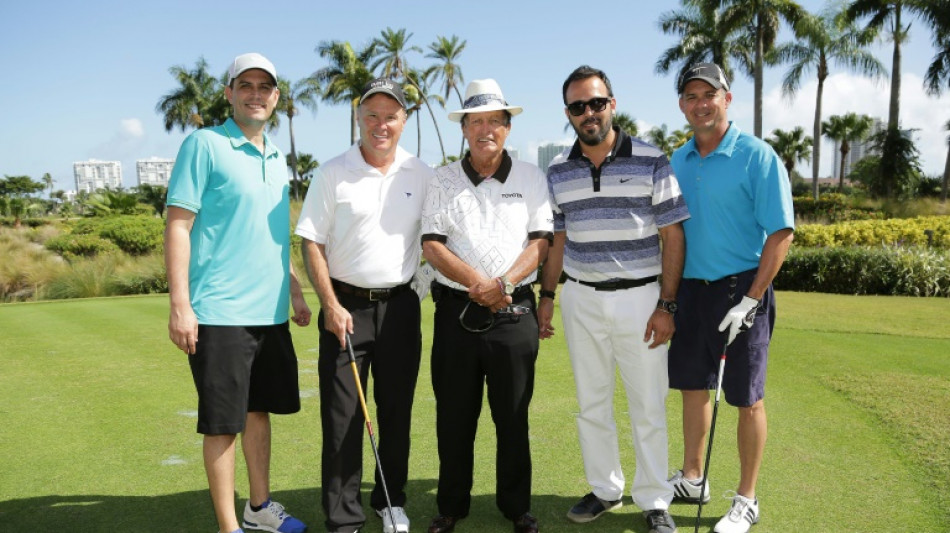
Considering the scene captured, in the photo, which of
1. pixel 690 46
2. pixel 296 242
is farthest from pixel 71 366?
pixel 690 46

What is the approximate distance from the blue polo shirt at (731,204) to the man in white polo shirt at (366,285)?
1433 millimetres

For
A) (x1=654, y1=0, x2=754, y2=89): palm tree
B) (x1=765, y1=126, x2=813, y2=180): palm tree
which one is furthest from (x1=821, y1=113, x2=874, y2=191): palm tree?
(x1=654, y1=0, x2=754, y2=89): palm tree

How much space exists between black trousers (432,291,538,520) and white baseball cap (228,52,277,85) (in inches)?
54.8

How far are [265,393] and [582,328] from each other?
65.2 inches

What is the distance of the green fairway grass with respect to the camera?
11.8 feet

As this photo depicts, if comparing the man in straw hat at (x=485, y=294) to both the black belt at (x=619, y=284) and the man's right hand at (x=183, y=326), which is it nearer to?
the black belt at (x=619, y=284)

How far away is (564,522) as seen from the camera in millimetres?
3590

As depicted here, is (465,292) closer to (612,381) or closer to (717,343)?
(612,381)

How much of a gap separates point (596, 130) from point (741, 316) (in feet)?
3.76

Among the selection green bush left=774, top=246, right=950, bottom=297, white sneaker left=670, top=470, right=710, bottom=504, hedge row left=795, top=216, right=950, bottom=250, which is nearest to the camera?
white sneaker left=670, top=470, right=710, bottom=504

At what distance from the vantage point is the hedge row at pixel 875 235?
637 inches

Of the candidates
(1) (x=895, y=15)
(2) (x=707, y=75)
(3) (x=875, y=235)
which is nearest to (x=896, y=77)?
(1) (x=895, y=15)

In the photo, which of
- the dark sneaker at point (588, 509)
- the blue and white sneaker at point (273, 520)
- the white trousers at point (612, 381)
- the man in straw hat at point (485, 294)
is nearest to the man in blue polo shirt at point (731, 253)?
the white trousers at point (612, 381)

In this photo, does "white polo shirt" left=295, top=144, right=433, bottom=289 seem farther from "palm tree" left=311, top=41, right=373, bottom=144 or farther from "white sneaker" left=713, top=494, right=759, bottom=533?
"palm tree" left=311, top=41, right=373, bottom=144
